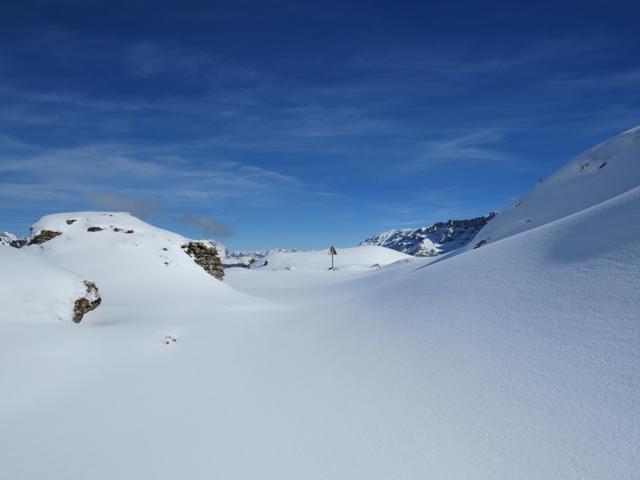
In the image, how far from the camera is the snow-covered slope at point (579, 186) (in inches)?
981

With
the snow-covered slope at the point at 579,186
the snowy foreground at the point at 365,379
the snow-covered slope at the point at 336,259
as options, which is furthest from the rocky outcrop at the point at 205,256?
the snow-covered slope at the point at 336,259

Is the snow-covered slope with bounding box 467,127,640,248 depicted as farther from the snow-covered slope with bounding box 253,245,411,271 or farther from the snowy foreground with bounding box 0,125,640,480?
the snow-covered slope with bounding box 253,245,411,271

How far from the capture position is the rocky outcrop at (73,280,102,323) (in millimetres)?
10979

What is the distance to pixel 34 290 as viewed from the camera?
10.2 metres

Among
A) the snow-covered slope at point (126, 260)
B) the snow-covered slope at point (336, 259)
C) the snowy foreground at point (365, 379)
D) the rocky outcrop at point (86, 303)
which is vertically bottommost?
the snowy foreground at point (365, 379)

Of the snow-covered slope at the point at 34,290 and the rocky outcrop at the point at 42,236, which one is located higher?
the rocky outcrop at the point at 42,236

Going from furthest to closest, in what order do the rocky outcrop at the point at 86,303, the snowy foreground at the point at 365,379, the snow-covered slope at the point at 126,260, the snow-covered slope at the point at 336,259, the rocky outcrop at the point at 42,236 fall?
the snow-covered slope at the point at 336,259 → the rocky outcrop at the point at 42,236 → the snow-covered slope at the point at 126,260 → the rocky outcrop at the point at 86,303 → the snowy foreground at the point at 365,379

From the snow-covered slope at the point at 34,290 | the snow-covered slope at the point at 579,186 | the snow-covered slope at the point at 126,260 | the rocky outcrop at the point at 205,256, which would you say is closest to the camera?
the snow-covered slope at the point at 34,290

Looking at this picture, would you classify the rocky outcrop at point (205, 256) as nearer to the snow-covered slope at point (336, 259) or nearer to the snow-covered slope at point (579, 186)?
the snow-covered slope at point (579, 186)

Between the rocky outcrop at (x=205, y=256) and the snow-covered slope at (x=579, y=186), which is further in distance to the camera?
the rocky outcrop at (x=205, y=256)

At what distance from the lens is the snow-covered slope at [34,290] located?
368 inches

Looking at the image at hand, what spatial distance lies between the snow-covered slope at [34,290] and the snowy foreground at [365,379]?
51 millimetres

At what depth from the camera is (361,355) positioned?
9.96 meters

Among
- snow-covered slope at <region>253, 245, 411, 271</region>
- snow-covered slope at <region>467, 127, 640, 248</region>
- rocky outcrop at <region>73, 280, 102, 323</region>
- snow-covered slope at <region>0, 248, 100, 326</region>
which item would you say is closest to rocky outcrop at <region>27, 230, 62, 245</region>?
snow-covered slope at <region>0, 248, 100, 326</region>
